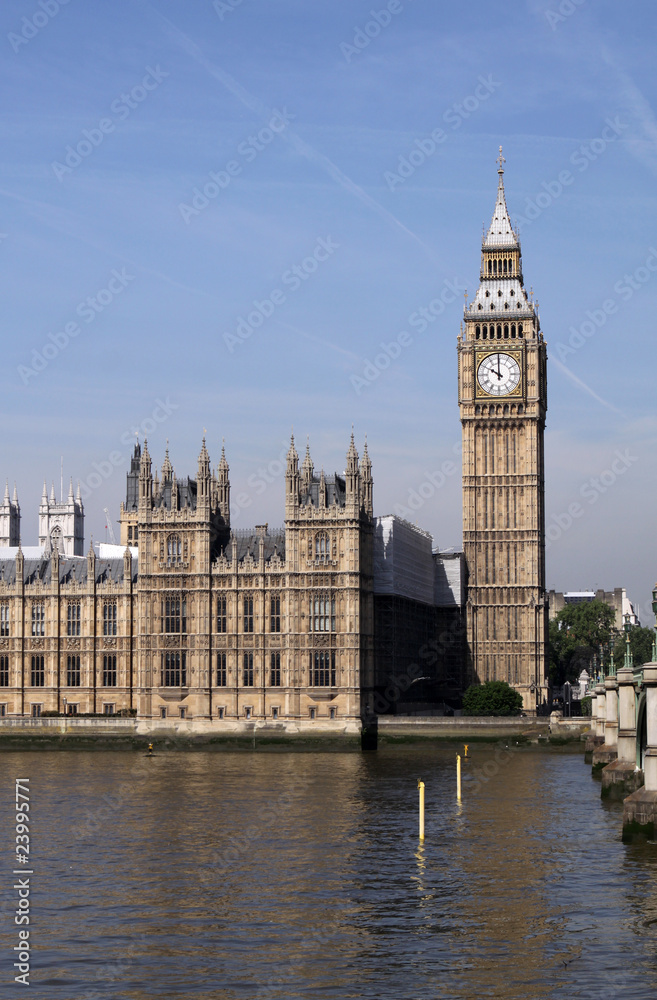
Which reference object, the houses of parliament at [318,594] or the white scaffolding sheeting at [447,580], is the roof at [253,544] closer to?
the houses of parliament at [318,594]

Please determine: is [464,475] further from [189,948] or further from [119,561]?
[189,948]

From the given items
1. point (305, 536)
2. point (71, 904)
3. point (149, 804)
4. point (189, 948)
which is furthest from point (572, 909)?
point (305, 536)

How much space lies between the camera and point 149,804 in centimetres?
7094

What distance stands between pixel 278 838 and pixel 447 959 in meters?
21.7

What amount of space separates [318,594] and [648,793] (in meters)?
62.4

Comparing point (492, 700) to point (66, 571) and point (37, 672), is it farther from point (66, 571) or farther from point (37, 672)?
point (37, 672)

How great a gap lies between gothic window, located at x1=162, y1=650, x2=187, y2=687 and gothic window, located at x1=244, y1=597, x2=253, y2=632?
18.4ft

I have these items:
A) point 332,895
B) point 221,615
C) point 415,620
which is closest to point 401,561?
point 415,620

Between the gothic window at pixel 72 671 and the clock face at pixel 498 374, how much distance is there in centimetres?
4557

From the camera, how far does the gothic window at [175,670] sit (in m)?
116

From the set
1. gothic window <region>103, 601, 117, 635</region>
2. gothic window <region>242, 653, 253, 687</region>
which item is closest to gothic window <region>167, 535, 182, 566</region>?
gothic window <region>103, 601, 117, 635</region>

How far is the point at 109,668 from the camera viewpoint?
121875mm

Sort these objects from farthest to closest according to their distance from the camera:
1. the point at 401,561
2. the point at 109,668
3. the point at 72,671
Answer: the point at 401,561
the point at 72,671
the point at 109,668

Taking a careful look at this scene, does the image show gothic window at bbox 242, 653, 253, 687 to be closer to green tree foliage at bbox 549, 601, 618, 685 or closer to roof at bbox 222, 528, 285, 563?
roof at bbox 222, 528, 285, 563
